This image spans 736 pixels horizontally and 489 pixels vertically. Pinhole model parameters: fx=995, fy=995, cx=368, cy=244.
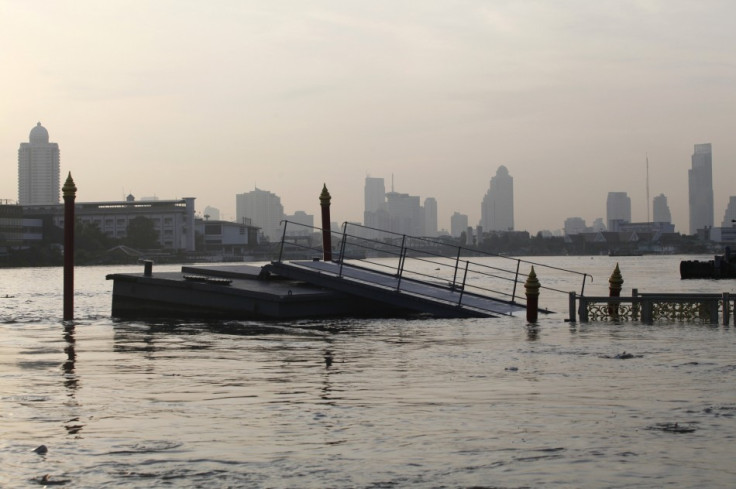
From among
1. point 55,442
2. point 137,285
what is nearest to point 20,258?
point 137,285

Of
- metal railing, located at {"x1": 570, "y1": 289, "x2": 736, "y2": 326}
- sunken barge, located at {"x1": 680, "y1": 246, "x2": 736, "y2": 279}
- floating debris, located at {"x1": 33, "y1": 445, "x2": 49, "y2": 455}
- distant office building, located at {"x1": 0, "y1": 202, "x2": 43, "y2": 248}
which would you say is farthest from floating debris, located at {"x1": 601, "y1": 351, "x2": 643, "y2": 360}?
distant office building, located at {"x1": 0, "y1": 202, "x2": 43, "y2": 248}

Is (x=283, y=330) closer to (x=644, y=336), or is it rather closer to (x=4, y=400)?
(x=644, y=336)

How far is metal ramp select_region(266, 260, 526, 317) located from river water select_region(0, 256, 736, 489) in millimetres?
6593

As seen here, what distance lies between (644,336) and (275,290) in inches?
477

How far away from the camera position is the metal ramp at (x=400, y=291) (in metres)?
30.1

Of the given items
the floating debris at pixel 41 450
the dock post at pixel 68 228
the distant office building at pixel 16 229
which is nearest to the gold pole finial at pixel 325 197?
the dock post at pixel 68 228

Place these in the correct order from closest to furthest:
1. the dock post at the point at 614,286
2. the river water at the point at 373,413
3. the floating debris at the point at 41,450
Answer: the river water at the point at 373,413 → the floating debris at the point at 41,450 → the dock post at the point at 614,286

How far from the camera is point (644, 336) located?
24.0 meters

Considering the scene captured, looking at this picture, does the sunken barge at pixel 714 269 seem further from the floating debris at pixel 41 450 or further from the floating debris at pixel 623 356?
the floating debris at pixel 41 450

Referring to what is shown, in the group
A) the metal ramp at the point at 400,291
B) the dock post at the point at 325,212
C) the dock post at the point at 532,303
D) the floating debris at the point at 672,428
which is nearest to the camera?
the floating debris at the point at 672,428

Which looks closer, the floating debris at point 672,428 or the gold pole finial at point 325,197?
the floating debris at point 672,428

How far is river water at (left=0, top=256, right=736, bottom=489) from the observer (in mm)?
9289

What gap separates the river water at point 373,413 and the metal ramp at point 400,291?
6593mm

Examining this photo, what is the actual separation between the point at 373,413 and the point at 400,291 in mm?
18239
